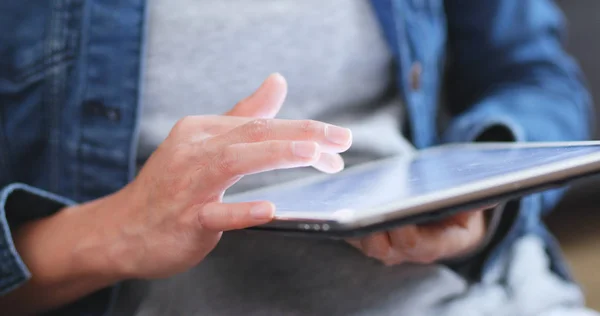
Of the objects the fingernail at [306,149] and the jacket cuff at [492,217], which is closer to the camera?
the fingernail at [306,149]

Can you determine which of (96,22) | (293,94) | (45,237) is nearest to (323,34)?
(293,94)

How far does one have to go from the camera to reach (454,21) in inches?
30.5

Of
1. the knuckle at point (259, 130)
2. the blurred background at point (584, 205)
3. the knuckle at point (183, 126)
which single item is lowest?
the blurred background at point (584, 205)

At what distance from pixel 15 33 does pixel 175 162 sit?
0.25 m

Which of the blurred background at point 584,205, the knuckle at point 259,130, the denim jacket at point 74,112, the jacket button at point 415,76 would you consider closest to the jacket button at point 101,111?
the denim jacket at point 74,112

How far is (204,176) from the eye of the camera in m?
0.34

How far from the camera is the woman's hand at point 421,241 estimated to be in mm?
403

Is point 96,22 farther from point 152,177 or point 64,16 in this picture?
point 152,177

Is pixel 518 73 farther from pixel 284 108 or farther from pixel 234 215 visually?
pixel 234 215

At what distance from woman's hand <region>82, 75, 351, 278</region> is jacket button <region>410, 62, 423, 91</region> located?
0.26 meters

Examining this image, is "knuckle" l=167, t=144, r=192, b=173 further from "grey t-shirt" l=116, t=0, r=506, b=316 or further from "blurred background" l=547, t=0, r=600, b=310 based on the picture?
"blurred background" l=547, t=0, r=600, b=310

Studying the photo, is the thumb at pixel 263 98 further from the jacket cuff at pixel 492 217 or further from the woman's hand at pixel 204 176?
the jacket cuff at pixel 492 217

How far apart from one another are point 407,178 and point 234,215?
0.12 m

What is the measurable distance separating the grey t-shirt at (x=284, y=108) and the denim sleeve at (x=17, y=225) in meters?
0.02
